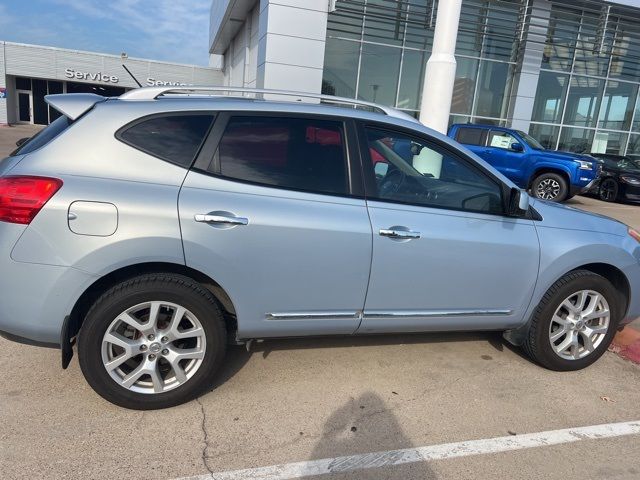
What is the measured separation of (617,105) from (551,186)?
971 cm

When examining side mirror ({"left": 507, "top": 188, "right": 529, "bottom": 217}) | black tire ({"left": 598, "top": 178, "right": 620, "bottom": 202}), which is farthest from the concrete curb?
black tire ({"left": 598, "top": 178, "right": 620, "bottom": 202})

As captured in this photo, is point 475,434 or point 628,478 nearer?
point 628,478

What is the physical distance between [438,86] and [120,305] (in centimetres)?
697

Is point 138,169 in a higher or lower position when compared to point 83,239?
higher

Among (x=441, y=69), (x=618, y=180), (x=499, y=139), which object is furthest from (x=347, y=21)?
(x=618, y=180)

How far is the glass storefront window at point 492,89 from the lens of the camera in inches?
712

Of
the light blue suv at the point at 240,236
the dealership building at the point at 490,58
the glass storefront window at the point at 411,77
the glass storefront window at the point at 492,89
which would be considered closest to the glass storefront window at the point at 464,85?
the dealership building at the point at 490,58

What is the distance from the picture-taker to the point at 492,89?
18375mm

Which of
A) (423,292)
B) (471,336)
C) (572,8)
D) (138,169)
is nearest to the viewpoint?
(138,169)

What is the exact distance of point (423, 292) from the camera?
3268 mm

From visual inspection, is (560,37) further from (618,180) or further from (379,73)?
(379,73)

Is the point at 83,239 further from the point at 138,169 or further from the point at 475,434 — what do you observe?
the point at 475,434

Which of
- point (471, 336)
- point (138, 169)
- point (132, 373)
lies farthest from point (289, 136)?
point (471, 336)

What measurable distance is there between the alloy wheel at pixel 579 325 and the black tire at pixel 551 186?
10209 mm
